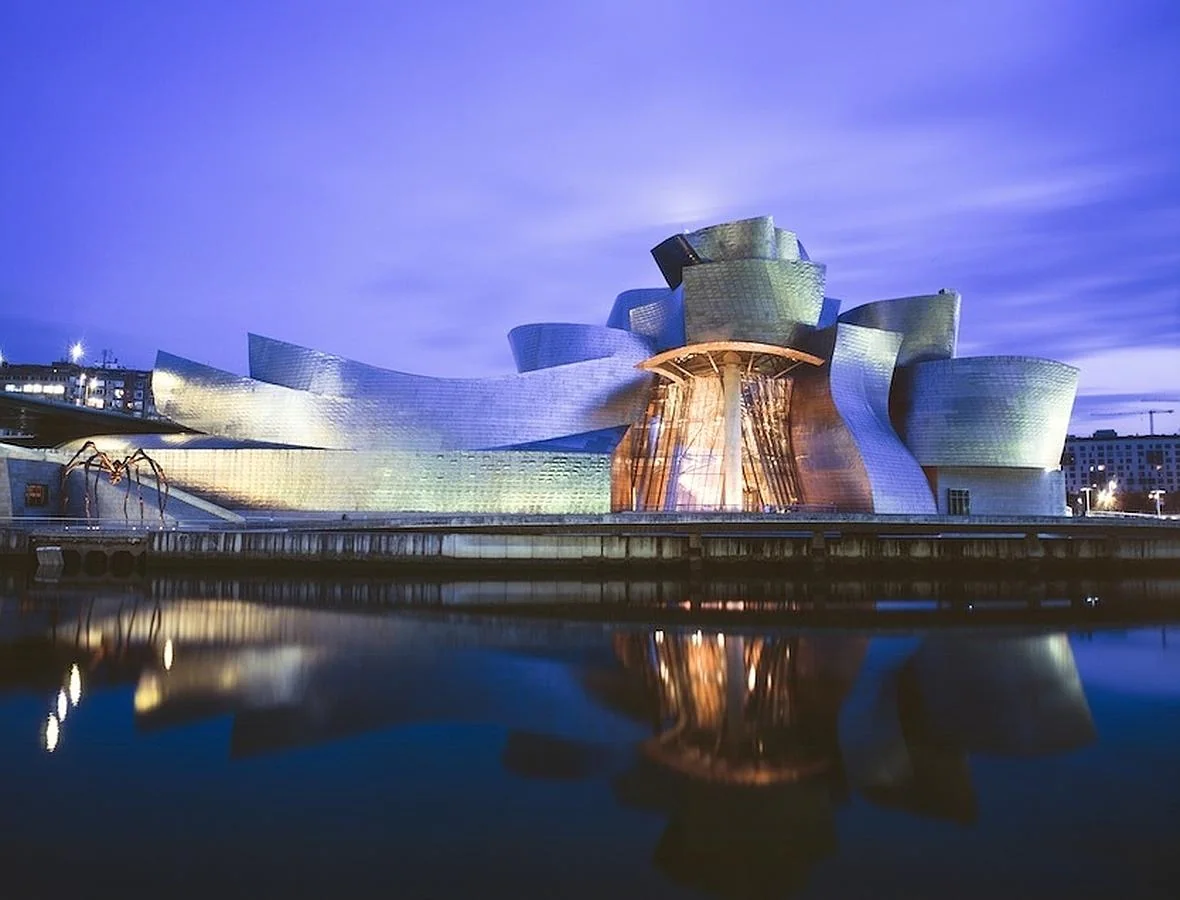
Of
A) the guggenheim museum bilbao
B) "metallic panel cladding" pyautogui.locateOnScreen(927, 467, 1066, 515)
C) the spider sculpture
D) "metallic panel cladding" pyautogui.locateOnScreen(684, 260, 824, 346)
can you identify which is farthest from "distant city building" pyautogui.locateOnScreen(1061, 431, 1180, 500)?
the spider sculpture

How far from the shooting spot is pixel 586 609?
14.9 meters

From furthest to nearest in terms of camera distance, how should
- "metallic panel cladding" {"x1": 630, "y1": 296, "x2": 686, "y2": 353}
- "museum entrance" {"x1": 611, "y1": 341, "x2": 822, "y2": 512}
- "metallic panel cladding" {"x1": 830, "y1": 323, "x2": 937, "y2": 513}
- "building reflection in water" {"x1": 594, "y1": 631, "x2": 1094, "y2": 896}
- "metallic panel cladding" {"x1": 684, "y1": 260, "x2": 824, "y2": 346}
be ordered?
1. "metallic panel cladding" {"x1": 630, "y1": 296, "x2": 686, "y2": 353}
2. "museum entrance" {"x1": 611, "y1": 341, "x2": 822, "y2": 512}
3. "metallic panel cladding" {"x1": 684, "y1": 260, "x2": 824, "y2": 346}
4. "metallic panel cladding" {"x1": 830, "y1": 323, "x2": 937, "y2": 513}
5. "building reflection in water" {"x1": 594, "y1": 631, "x2": 1094, "y2": 896}

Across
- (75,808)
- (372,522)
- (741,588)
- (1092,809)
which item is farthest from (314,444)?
(1092,809)

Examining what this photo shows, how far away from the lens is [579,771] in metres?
5.81

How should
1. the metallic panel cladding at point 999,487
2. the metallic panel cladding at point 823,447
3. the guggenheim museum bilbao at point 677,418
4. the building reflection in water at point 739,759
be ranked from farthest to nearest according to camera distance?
the metallic panel cladding at point 999,487, the metallic panel cladding at point 823,447, the guggenheim museum bilbao at point 677,418, the building reflection in water at point 739,759

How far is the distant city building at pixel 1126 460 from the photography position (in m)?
97.4

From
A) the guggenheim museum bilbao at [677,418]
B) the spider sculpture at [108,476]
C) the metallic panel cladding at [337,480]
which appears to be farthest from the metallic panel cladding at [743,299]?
the spider sculpture at [108,476]

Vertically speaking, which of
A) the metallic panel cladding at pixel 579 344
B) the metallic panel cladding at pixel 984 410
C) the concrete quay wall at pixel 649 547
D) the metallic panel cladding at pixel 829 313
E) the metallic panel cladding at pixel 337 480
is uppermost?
the metallic panel cladding at pixel 829 313

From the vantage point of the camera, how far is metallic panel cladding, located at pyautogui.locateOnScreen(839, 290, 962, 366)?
3180 cm

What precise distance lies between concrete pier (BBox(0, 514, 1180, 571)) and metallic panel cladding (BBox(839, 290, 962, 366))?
31.6 feet

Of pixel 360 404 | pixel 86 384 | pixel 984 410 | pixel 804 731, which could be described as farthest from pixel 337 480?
pixel 86 384

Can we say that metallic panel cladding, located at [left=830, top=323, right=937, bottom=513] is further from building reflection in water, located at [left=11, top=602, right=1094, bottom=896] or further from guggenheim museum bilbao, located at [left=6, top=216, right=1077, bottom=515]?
building reflection in water, located at [left=11, top=602, right=1094, bottom=896]

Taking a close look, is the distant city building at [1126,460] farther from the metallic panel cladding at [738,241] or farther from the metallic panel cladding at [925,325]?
the metallic panel cladding at [738,241]

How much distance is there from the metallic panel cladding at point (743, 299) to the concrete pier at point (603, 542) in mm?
7671
